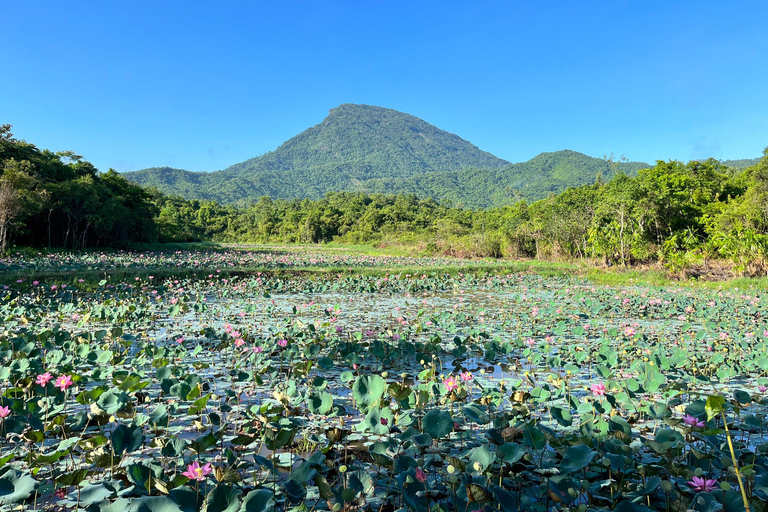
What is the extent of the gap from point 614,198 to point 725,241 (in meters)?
4.24

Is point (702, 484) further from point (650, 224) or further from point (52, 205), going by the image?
point (52, 205)

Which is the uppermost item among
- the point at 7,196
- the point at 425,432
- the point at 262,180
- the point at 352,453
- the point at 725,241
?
the point at 262,180

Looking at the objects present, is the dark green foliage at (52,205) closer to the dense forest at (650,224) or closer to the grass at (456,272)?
the grass at (456,272)

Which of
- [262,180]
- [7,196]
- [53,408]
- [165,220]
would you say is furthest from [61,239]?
[262,180]

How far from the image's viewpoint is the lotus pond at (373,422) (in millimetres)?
1708

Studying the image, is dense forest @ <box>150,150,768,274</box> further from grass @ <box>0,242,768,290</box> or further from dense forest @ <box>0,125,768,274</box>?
grass @ <box>0,242,768,290</box>

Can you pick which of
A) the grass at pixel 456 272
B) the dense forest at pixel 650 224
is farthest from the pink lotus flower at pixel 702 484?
the dense forest at pixel 650 224

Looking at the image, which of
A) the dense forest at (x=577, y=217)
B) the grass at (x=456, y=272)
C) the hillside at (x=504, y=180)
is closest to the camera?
the grass at (x=456, y=272)

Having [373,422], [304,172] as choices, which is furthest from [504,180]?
[373,422]

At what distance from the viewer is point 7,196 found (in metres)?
13.8

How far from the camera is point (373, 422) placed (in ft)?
7.55

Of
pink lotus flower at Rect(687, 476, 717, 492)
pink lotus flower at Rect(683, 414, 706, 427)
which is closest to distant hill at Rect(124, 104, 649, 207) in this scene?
pink lotus flower at Rect(683, 414, 706, 427)

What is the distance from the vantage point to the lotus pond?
5.60 feet

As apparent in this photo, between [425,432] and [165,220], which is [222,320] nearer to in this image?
[425,432]
